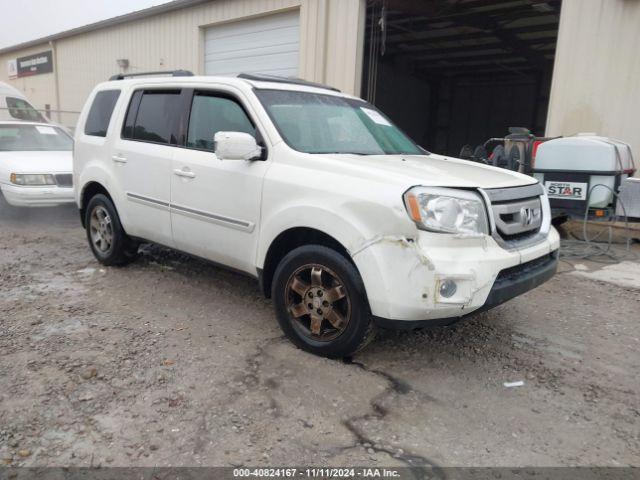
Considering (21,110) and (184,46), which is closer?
(21,110)

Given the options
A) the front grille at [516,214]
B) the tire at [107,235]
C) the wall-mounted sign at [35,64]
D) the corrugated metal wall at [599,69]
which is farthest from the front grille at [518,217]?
the wall-mounted sign at [35,64]

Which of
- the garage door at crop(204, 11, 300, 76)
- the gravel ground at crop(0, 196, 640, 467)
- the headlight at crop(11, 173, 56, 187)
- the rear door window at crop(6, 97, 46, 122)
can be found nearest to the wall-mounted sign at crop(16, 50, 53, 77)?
the rear door window at crop(6, 97, 46, 122)

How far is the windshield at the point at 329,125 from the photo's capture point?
371cm

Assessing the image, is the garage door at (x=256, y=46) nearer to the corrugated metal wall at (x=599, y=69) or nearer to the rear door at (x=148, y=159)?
the corrugated metal wall at (x=599, y=69)

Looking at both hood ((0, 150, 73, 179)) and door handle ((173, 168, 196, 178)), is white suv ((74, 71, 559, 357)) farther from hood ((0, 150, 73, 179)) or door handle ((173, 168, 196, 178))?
hood ((0, 150, 73, 179))

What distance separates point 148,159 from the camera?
443 cm

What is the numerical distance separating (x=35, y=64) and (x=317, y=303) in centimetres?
2110

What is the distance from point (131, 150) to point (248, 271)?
5.83 ft

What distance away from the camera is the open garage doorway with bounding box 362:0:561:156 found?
11.8 metres

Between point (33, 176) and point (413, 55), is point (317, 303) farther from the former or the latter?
point (413, 55)

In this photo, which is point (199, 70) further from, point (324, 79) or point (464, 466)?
point (464, 466)

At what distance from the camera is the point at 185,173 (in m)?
4.07

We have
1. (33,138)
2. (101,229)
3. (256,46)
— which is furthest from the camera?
(256,46)

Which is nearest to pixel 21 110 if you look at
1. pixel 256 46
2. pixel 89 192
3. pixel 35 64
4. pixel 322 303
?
pixel 256 46
